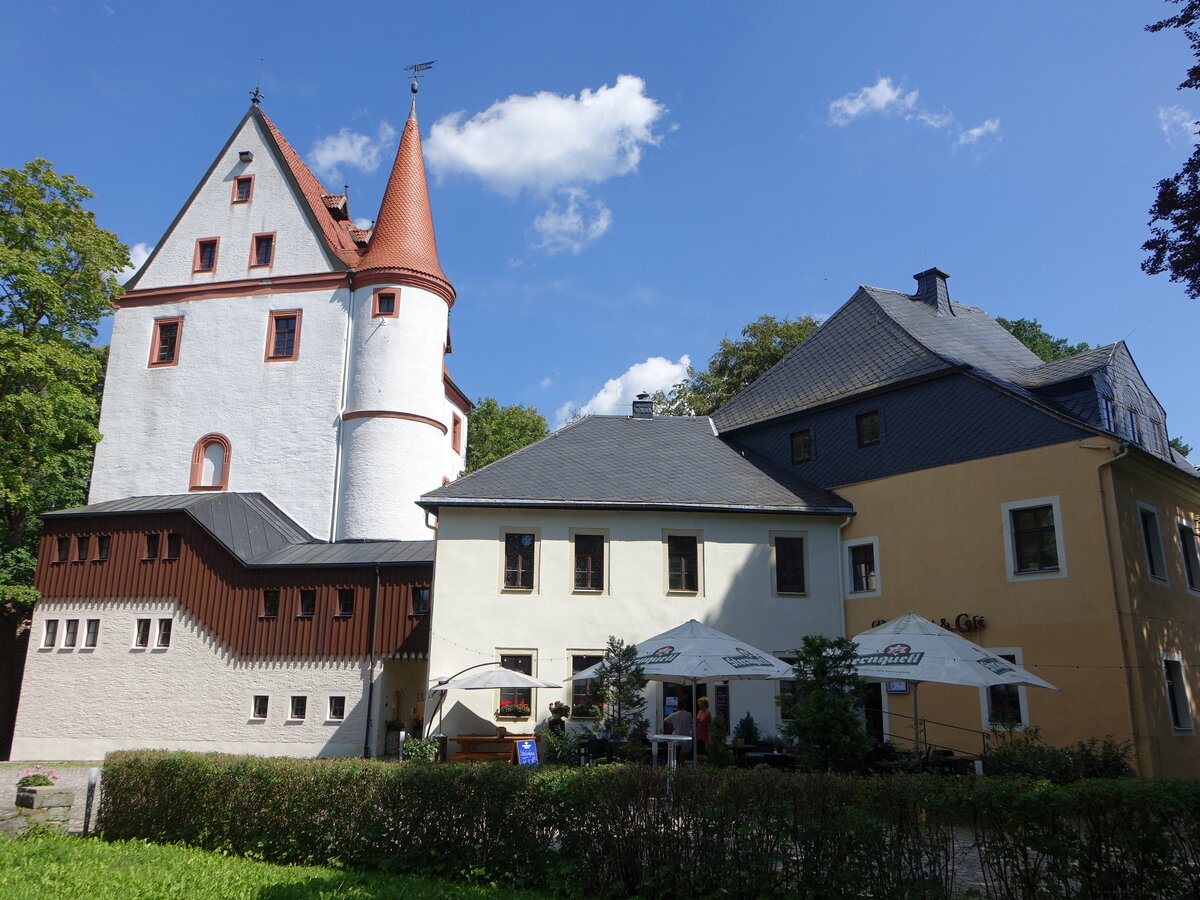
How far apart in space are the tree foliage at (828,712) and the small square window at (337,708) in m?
14.4

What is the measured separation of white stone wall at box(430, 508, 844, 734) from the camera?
2055cm

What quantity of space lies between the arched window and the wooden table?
14.6 metres

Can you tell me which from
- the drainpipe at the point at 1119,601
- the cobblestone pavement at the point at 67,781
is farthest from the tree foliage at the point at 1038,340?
the cobblestone pavement at the point at 67,781

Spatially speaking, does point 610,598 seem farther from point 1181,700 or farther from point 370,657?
point 1181,700

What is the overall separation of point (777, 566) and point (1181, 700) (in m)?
8.29

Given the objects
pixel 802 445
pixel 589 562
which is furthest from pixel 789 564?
pixel 589 562

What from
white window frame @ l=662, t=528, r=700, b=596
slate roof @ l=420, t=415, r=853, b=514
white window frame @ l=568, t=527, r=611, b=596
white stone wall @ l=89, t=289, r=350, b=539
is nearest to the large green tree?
white stone wall @ l=89, t=289, r=350, b=539

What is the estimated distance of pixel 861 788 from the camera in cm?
773

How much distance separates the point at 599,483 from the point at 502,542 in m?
2.72

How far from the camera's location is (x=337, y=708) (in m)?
23.2

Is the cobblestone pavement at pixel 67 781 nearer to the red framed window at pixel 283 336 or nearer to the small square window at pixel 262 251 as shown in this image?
the red framed window at pixel 283 336

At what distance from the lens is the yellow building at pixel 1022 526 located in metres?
17.1

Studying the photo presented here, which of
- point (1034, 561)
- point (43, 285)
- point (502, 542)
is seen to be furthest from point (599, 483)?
point (43, 285)

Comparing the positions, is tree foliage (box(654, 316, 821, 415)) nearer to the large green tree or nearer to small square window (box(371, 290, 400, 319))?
small square window (box(371, 290, 400, 319))
